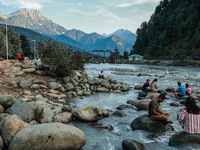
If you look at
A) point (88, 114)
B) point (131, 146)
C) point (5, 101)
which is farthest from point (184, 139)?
point (5, 101)

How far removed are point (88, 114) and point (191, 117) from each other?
515 cm

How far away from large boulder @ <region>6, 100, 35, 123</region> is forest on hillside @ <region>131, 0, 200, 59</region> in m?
74.3

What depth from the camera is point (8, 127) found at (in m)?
5.94

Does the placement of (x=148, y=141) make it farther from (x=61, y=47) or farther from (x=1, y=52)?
(x=1, y=52)

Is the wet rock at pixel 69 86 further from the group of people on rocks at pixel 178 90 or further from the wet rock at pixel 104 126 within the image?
the wet rock at pixel 104 126

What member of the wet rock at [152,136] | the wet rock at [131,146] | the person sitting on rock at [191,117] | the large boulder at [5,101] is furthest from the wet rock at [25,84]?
the person sitting on rock at [191,117]

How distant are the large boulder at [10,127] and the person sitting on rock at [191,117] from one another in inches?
237

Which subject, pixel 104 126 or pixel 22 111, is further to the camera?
pixel 104 126

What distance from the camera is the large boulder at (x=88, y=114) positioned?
910 centimetres

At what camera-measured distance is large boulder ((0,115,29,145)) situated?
19.1 ft

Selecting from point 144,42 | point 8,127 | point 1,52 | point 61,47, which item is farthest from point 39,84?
point 144,42

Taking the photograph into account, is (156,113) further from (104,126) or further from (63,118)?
(63,118)

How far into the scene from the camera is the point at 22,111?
7.71 metres

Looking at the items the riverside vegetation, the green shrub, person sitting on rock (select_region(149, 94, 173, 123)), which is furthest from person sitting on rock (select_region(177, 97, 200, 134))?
the green shrub
